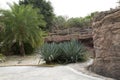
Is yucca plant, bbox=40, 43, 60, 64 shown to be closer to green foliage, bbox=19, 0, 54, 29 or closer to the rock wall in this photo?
the rock wall

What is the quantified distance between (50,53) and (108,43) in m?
5.40

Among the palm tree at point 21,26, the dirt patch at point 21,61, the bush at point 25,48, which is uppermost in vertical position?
the palm tree at point 21,26

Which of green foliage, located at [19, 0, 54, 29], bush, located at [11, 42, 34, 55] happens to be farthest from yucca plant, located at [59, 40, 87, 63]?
green foliage, located at [19, 0, 54, 29]

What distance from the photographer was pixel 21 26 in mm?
21234

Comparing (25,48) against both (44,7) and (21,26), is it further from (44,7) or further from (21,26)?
(44,7)

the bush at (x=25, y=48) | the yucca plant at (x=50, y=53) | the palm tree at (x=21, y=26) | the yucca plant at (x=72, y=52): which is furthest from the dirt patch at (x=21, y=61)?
the bush at (x=25, y=48)

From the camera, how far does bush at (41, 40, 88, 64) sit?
15.1 m

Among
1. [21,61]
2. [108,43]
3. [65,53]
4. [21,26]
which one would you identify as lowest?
[21,61]

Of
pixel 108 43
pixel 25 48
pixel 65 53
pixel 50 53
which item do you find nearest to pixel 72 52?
pixel 65 53

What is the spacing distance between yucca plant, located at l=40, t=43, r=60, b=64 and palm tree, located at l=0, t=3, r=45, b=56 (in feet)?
20.1

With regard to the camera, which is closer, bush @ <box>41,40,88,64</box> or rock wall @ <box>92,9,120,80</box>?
rock wall @ <box>92,9,120,80</box>

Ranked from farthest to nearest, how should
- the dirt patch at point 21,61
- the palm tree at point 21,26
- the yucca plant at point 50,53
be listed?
1. the palm tree at point 21,26
2. the dirt patch at point 21,61
3. the yucca plant at point 50,53

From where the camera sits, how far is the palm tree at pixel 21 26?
21.3m

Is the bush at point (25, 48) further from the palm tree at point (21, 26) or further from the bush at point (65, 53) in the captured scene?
the bush at point (65, 53)
